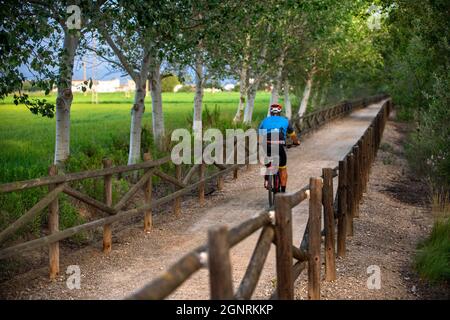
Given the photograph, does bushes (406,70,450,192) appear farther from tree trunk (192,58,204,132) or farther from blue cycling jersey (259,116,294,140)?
tree trunk (192,58,204,132)

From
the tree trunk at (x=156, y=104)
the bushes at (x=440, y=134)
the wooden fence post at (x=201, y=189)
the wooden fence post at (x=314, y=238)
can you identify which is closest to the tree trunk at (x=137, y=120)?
the wooden fence post at (x=201, y=189)

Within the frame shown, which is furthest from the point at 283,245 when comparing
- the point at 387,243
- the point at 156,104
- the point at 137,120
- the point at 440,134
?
the point at 156,104

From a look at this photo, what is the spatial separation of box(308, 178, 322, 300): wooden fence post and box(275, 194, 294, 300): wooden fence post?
1.38 metres

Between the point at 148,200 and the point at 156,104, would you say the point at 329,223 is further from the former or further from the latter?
the point at 156,104

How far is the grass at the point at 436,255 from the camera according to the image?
25.5ft

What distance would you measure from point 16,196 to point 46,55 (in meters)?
2.44

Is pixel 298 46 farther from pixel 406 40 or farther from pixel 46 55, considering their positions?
pixel 46 55

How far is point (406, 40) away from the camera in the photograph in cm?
2502

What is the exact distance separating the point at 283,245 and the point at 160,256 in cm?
442

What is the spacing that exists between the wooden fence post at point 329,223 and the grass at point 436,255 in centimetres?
127

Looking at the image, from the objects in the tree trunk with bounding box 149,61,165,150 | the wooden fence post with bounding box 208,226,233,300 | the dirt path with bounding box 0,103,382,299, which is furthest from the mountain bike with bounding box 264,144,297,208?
the wooden fence post with bounding box 208,226,233,300

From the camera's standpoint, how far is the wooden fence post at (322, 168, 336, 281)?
24.7ft

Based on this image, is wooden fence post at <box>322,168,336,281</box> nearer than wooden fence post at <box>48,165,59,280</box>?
Yes
